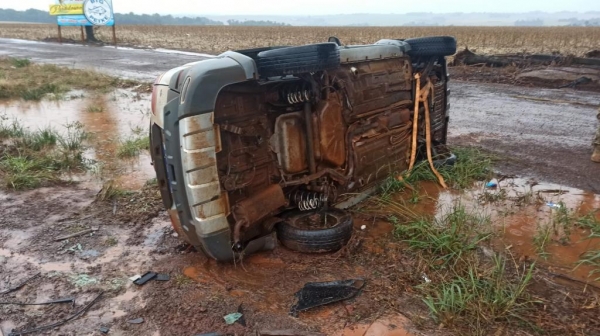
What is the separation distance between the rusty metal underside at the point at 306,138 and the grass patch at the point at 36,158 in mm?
3249

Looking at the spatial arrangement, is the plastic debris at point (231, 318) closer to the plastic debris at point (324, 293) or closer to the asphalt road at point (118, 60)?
the plastic debris at point (324, 293)

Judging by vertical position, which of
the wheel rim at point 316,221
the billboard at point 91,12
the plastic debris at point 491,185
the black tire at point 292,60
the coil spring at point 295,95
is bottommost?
the plastic debris at point 491,185

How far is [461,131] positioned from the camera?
309 inches

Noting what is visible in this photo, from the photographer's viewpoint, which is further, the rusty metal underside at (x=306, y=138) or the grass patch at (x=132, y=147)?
the grass patch at (x=132, y=147)

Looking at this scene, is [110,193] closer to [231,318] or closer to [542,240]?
[231,318]

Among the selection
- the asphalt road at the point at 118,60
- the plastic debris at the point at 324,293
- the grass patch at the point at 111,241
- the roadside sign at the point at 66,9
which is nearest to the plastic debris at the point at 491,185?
the plastic debris at the point at 324,293

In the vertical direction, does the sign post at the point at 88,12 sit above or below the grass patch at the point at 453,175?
above

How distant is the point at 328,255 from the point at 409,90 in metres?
2.10

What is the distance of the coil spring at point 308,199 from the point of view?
4.08 meters

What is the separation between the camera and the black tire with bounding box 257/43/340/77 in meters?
3.41

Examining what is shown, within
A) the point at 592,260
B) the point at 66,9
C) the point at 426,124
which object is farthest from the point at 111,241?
the point at 66,9

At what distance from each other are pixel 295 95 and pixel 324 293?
148 centimetres

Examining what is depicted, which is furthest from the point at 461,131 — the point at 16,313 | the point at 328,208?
the point at 16,313

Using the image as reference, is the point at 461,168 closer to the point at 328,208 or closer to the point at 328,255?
the point at 328,208
